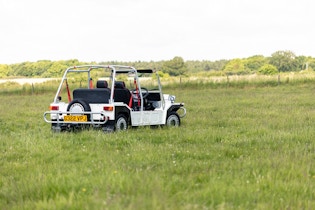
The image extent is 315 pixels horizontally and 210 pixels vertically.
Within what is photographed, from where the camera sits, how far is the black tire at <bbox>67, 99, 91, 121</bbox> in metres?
10.1

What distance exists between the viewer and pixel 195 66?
116688 mm

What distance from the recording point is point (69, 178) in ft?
17.2

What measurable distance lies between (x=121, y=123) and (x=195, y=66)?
107 m

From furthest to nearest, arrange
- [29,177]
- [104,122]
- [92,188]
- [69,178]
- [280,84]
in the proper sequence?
[280,84]
[104,122]
[29,177]
[69,178]
[92,188]

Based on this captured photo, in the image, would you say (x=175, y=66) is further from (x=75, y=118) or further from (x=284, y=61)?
(x=75, y=118)

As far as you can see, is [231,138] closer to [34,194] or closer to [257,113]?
[34,194]

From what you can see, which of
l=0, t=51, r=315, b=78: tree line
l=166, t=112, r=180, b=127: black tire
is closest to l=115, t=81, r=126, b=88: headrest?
l=166, t=112, r=180, b=127: black tire

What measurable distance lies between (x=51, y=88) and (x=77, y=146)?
101 ft

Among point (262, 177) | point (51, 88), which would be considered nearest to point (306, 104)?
point (262, 177)

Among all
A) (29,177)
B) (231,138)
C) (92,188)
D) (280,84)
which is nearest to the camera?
(92,188)

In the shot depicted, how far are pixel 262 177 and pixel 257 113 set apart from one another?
9487 mm

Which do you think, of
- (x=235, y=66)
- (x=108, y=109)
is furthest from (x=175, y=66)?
(x=108, y=109)

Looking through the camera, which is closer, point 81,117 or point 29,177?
point 29,177

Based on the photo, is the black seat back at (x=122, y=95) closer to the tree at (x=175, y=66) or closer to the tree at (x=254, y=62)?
the tree at (x=175, y=66)
